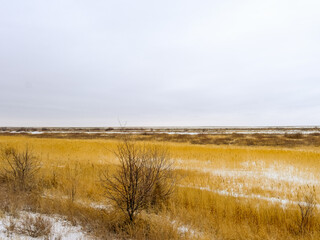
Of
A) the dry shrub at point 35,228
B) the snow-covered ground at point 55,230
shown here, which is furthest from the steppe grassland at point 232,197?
the dry shrub at point 35,228

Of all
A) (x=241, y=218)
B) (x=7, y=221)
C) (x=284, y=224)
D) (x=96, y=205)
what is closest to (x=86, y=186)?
(x=96, y=205)

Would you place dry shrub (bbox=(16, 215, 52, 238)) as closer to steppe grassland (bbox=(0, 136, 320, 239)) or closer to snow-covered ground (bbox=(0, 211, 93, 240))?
snow-covered ground (bbox=(0, 211, 93, 240))

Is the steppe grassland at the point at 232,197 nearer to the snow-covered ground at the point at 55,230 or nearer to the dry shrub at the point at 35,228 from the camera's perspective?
the snow-covered ground at the point at 55,230

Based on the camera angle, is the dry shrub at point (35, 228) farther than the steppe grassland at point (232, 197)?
No

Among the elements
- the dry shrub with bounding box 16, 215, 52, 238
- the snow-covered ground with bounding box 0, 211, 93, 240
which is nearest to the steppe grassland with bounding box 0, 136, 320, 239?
the snow-covered ground with bounding box 0, 211, 93, 240

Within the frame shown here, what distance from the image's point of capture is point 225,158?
13.2 metres

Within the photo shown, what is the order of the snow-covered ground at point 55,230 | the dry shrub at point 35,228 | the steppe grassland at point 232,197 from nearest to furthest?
the snow-covered ground at point 55,230
the dry shrub at point 35,228
the steppe grassland at point 232,197

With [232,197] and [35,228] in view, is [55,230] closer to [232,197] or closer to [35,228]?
[35,228]

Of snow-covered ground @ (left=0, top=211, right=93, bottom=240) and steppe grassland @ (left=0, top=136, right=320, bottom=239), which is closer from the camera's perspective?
snow-covered ground @ (left=0, top=211, right=93, bottom=240)

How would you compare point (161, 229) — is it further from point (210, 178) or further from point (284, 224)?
point (210, 178)

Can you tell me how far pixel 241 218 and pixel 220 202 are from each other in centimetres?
72

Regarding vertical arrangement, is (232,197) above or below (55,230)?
below

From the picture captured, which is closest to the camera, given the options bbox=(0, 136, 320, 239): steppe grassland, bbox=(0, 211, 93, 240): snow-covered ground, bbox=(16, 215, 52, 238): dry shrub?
bbox=(0, 211, 93, 240): snow-covered ground

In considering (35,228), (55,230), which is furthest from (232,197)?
(35,228)
